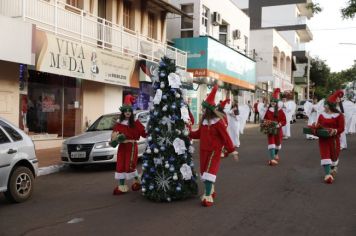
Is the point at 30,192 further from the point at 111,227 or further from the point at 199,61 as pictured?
the point at 199,61

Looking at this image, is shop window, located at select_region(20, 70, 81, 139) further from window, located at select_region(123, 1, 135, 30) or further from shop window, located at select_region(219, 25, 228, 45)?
shop window, located at select_region(219, 25, 228, 45)

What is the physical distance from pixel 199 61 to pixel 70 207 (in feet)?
73.5

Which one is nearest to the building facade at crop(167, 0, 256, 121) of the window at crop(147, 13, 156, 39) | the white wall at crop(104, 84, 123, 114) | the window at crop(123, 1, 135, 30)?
the window at crop(147, 13, 156, 39)

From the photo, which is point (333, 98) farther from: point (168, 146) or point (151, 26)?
point (151, 26)

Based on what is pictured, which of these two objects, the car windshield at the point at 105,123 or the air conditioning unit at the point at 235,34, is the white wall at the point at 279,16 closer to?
the air conditioning unit at the point at 235,34

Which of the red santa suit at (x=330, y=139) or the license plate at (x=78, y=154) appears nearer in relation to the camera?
the red santa suit at (x=330, y=139)

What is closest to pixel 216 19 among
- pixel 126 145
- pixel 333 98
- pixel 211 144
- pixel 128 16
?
pixel 128 16

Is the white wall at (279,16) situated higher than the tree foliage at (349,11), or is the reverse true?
the white wall at (279,16)

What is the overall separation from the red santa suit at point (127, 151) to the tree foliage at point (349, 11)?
1458 centimetres

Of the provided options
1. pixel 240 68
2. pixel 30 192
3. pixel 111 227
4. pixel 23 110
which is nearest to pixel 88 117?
pixel 23 110

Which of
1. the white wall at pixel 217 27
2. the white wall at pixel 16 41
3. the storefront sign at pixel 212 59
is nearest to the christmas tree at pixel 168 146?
the white wall at pixel 16 41

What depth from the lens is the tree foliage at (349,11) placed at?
20.3m

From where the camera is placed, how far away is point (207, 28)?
32312 millimetres

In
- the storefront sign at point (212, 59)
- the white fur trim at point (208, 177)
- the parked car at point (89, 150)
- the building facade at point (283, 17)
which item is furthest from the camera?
the building facade at point (283, 17)
